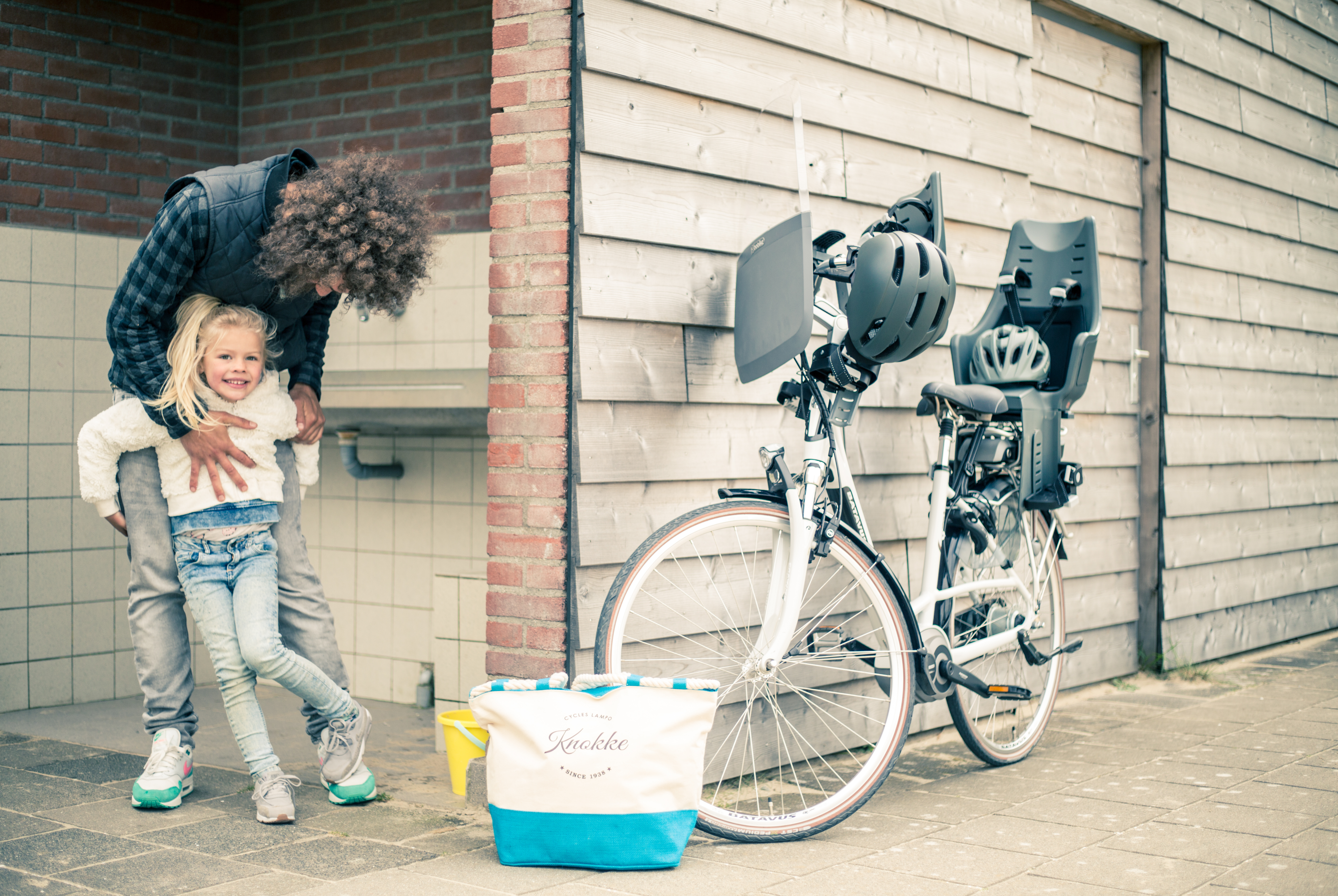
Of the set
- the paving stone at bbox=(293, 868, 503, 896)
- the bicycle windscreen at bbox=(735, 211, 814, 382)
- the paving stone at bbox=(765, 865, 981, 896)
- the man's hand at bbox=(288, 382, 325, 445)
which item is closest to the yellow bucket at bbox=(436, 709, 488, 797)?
the paving stone at bbox=(293, 868, 503, 896)

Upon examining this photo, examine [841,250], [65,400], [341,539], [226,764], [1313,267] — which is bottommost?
[226,764]

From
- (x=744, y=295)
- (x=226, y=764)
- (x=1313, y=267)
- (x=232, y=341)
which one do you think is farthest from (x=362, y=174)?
(x=1313, y=267)

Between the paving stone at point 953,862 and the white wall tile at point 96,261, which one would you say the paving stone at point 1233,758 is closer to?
the paving stone at point 953,862

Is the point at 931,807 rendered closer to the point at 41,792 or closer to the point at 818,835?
the point at 818,835

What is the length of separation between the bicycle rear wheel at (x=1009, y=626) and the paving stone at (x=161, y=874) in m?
1.80

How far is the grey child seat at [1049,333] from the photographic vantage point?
137 inches

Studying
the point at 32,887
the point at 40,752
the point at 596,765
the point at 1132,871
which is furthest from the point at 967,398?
the point at 40,752

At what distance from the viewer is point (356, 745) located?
2961 mm

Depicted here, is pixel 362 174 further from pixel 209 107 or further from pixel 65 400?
pixel 209 107

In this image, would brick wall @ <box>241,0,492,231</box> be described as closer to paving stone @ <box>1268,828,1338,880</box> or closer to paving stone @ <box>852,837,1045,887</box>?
paving stone @ <box>852,837,1045,887</box>

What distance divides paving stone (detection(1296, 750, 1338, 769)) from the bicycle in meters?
0.68

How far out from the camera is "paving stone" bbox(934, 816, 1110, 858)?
2668mm

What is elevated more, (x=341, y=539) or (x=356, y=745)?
(x=341, y=539)

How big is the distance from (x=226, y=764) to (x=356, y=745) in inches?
24.8
